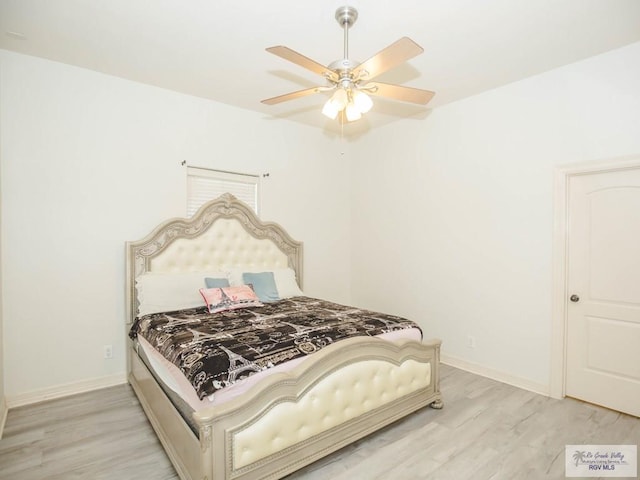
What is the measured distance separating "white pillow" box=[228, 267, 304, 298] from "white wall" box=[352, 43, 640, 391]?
133cm

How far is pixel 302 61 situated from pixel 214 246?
2.37m

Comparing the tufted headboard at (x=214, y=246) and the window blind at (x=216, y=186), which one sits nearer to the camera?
the tufted headboard at (x=214, y=246)

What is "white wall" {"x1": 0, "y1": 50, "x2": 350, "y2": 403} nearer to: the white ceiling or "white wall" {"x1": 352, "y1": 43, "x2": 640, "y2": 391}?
the white ceiling

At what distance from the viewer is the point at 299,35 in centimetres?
256

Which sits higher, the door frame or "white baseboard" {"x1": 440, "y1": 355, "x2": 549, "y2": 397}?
the door frame

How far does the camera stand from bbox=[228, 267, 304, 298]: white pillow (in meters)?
3.68

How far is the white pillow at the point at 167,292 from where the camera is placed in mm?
3109

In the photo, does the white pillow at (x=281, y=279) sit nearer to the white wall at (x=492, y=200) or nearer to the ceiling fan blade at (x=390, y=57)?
the white wall at (x=492, y=200)

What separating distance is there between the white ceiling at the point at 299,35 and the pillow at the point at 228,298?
202 centimetres

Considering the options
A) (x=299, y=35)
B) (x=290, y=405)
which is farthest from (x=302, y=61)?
(x=290, y=405)

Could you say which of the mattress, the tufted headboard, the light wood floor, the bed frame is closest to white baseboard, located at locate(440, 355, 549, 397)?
the light wood floor

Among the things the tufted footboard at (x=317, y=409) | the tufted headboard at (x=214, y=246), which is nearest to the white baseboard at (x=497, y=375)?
the tufted footboard at (x=317, y=409)

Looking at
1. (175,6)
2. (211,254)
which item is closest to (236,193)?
(211,254)

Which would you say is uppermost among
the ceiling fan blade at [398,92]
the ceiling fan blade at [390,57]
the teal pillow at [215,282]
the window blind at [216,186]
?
the ceiling fan blade at [390,57]
